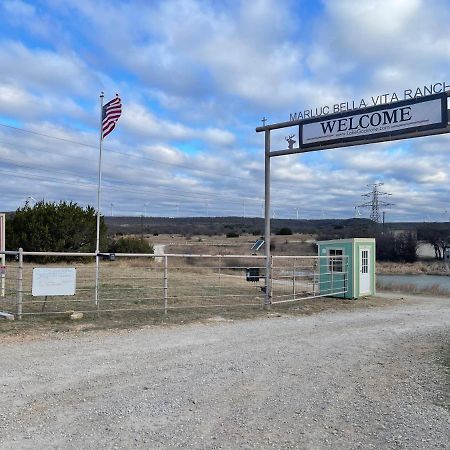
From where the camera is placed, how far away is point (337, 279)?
18172 mm

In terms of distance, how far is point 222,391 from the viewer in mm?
6125

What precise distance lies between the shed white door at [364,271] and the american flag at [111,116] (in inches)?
364

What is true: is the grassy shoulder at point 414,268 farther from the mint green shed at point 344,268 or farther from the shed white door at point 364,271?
the mint green shed at point 344,268

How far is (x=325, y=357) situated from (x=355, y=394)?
204 centimetres

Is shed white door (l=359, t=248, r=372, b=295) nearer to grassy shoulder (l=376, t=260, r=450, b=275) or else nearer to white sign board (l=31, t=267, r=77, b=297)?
white sign board (l=31, t=267, r=77, b=297)

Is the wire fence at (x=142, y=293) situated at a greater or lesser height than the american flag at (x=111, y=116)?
lesser

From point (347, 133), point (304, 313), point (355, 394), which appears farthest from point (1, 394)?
point (347, 133)

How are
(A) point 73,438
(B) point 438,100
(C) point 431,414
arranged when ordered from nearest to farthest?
(A) point 73,438
(C) point 431,414
(B) point 438,100

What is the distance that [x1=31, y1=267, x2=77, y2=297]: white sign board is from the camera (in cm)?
1129

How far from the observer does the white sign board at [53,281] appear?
37.0 feet

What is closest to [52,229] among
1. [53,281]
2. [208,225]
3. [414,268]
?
[53,281]

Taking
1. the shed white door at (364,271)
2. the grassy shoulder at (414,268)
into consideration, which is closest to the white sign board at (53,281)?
the shed white door at (364,271)

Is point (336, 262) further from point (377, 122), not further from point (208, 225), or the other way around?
point (208, 225)

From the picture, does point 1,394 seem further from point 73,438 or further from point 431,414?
point 431,414
